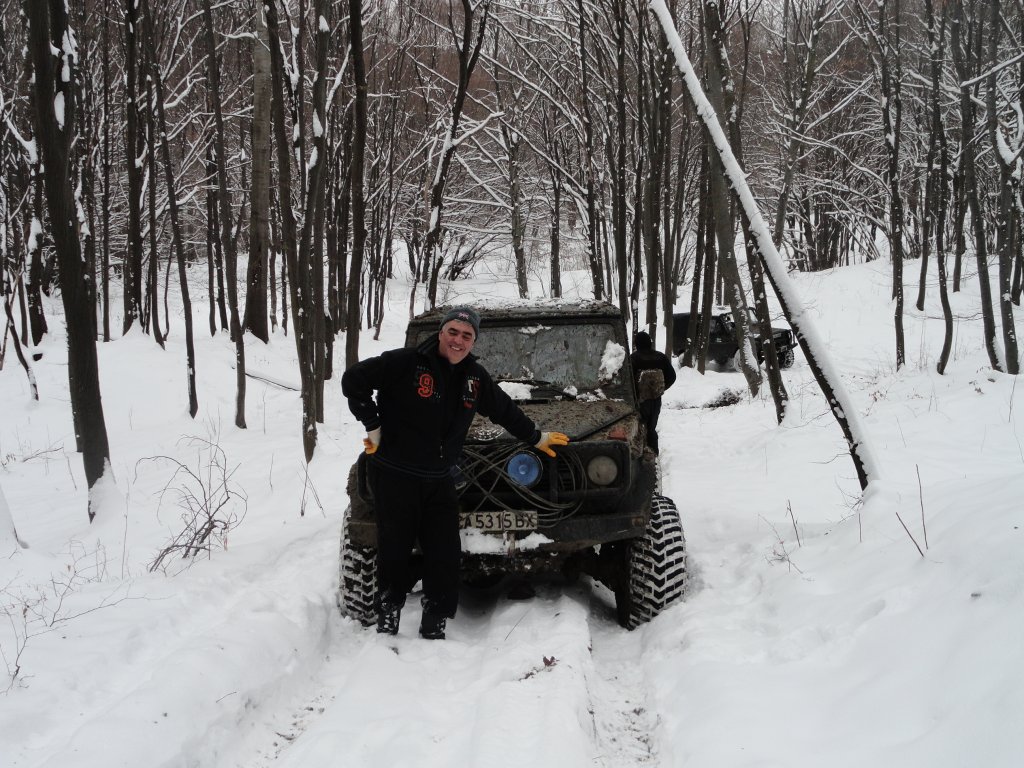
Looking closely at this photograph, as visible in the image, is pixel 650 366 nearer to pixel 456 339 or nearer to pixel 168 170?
pixel 456 339

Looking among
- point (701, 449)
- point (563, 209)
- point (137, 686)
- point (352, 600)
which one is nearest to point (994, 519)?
point (352, 600)

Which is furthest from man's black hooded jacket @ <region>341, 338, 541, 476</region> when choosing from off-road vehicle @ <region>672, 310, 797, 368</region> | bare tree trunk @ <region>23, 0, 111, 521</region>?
off-road vehicle @ <region>672, 310, 797, 368</region>

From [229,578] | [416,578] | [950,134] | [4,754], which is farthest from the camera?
[950,134]

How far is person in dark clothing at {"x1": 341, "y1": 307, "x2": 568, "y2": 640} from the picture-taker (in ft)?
11.7

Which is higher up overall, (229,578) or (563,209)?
(563,209)

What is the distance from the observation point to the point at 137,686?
295 centimetres

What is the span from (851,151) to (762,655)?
30112mm

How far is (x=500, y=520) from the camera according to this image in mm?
3789

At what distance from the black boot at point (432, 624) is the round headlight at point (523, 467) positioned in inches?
32.4

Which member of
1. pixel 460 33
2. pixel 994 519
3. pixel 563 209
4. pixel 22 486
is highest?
pixel 460 33

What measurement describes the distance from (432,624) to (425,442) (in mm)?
976

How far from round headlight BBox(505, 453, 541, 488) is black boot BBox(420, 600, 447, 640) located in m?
0.82

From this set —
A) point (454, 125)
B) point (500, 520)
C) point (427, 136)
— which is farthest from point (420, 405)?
point (427, 136)

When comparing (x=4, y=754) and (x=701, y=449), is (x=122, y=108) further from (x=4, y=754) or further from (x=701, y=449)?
(x=4, y=754)
